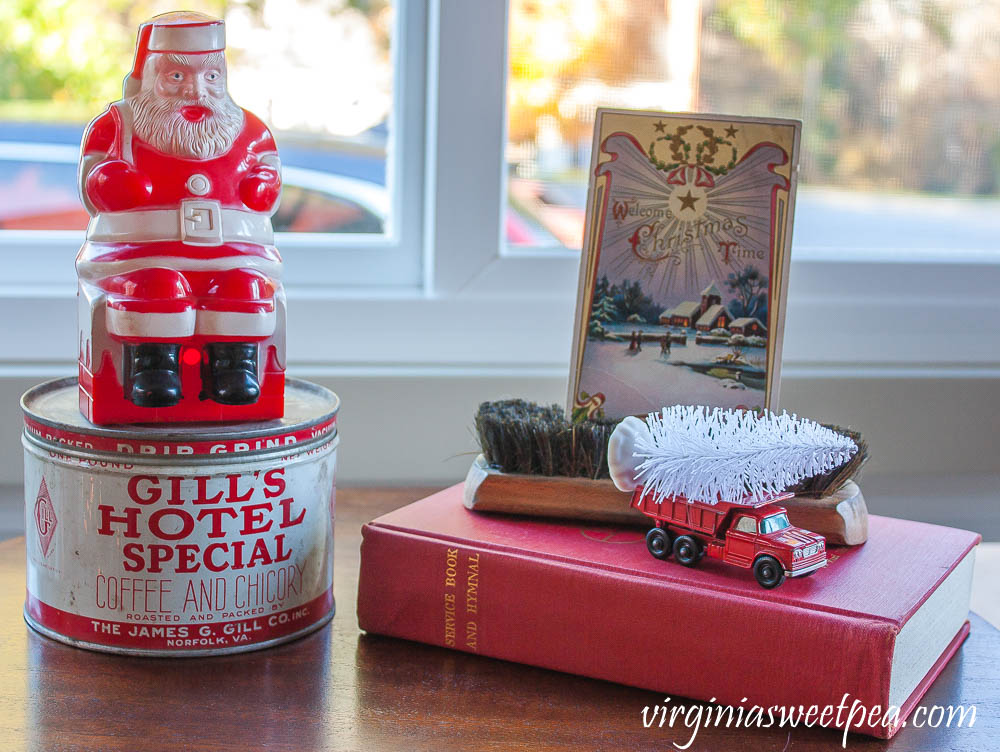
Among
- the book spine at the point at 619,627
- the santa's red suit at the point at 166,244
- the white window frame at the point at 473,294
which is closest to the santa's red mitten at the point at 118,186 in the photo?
the santa's red suit at the point at 166,244

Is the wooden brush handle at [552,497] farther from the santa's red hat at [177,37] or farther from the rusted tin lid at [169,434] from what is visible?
the santa's red hat at [177,37]

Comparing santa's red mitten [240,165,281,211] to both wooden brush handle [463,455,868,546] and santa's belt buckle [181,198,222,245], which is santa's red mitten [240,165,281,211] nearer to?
santa's belt buckle [181,198,222,245]

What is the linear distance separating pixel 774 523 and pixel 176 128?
0.47 metres

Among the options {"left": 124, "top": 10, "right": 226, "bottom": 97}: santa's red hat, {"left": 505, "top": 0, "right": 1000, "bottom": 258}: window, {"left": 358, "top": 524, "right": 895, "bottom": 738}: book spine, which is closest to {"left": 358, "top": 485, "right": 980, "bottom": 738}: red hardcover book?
{"left": 358, "top": 524, "right": 895, "bottom": 738}: book spine

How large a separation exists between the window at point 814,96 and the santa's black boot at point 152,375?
71 centimetres

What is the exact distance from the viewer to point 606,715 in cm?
68

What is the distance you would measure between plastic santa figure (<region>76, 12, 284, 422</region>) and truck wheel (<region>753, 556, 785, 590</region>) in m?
0.35

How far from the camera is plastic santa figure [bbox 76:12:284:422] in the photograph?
0.74 metres

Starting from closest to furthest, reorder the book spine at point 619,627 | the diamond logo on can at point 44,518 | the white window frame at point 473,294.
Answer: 1. the book spine at point 619,627
2. the diamond logo on can at point 44,518
3. the white window frame at point 473,294

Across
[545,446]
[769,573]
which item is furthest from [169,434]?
[769,573]

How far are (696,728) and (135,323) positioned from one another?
1.43 ft

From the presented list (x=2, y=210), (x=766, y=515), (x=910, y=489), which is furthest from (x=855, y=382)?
(x=2, y=210)

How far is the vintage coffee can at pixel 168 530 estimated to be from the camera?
2.33ft
